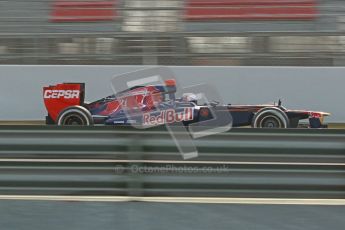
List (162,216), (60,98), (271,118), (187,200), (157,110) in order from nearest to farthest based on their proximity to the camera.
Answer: (162,216) → (187,200) → (157,110) → (271,118) → (60,98)

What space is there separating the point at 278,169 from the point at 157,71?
8.58 metres

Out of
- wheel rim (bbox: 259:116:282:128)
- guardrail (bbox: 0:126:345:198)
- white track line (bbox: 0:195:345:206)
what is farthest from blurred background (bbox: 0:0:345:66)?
white track line (bbox: 0:195:345:206)

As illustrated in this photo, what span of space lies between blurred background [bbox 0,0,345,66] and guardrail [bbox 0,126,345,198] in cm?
847

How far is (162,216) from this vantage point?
136 inches

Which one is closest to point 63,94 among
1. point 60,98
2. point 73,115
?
point 60,98

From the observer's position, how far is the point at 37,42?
12.4 m

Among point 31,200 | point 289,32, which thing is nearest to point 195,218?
point 31,200

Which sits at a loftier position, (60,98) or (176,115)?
(60,98)

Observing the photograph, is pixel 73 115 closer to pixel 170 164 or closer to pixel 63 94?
pixel 63 94

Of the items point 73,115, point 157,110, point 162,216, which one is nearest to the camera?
point 162,216

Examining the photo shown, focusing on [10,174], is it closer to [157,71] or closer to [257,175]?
[257,175]

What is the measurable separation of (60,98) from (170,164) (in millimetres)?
6698

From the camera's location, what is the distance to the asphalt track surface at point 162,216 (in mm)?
3268

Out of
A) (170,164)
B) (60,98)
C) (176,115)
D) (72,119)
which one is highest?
(60,98)
